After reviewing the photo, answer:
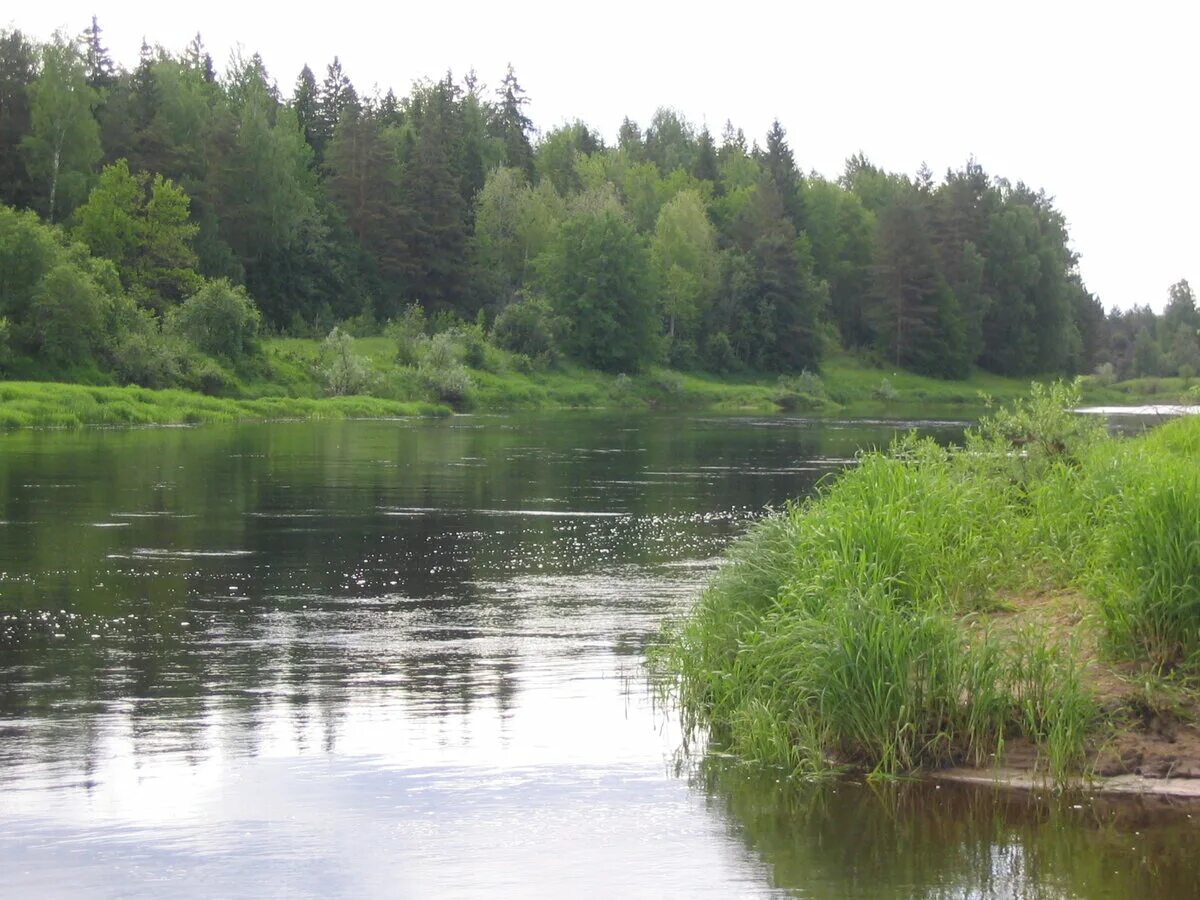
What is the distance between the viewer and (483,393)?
8475 centimetres

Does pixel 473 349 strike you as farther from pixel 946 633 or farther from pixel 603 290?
pixel 946 633

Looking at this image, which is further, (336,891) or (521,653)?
(521,653)

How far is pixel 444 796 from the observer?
33.4 ft

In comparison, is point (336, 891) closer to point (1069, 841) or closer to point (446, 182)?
point (1069, 841)

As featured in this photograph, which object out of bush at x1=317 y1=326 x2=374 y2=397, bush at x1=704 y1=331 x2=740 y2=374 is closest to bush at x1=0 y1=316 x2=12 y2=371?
bush at x1=317 y1=326 x2=374 y2=397

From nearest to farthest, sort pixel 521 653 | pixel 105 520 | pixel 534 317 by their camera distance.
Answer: pixel 521 653 < pixel 105 520 < pixel 534 317

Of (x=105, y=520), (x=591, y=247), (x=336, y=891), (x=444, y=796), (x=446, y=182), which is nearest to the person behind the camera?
(x=336, y=891)

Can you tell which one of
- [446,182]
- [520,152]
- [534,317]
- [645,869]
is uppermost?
[520,152]

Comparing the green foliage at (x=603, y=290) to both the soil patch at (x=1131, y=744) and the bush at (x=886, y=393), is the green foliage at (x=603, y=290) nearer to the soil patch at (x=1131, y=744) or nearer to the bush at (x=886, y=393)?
the bush at (x=886, y=393)

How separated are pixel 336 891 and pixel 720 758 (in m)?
3.71

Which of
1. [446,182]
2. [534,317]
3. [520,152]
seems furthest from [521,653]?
[520,152]

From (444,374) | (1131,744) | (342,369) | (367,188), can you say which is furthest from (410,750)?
(367,188)

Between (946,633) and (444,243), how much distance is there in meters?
109

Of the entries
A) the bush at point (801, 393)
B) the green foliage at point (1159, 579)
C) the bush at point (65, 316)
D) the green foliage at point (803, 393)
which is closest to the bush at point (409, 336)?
the bush at point (65, 316)
